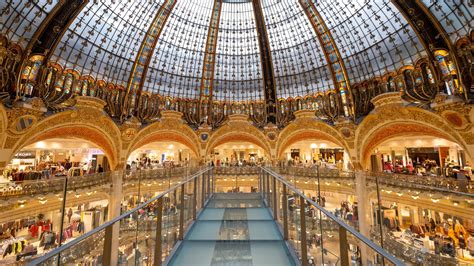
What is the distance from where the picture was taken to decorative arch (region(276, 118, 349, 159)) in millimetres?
26172

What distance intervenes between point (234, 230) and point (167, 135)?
84.3ft

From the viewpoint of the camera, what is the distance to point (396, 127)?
21094 mm

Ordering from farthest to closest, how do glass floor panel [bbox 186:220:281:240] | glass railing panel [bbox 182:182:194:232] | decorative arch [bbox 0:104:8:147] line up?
decorative arch [bbox 0:104:8:147] → glass railing panel [bbox 182:182:194:232] → glass floor panel [bbox 186:220:281:240]

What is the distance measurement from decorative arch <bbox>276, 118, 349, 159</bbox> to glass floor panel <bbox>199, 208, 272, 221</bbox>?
850 inches

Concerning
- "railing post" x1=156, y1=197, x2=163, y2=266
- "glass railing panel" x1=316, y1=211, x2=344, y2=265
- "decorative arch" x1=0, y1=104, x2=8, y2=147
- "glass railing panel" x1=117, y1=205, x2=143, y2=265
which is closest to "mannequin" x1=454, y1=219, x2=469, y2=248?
"glass railing panel" x1=316, y1=211, x2=344, y2=265

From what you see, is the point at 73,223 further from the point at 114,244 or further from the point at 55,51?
the point at 114,244

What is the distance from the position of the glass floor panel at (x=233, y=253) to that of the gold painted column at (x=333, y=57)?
23671 millimetres

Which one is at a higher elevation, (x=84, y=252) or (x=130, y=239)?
(x=84, y=252)

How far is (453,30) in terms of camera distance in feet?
52.5

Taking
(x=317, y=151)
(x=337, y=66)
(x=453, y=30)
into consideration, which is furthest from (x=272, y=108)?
(x=453, y=30)

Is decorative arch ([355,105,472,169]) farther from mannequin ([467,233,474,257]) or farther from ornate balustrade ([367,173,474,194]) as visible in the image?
mannequin ([467,233,474,257])

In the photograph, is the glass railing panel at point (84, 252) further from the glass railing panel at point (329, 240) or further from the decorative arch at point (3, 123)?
the decorative arch at point (3, 123)

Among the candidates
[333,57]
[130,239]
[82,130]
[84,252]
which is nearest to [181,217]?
[130,239]

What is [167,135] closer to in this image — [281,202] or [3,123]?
[3,123]
